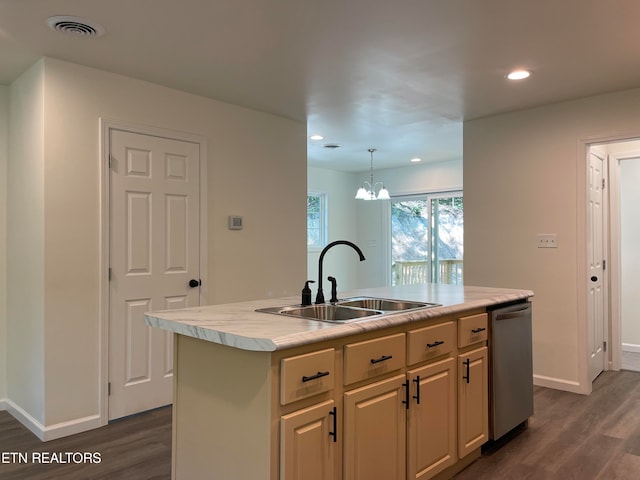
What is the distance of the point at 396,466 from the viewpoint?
6.81 ft

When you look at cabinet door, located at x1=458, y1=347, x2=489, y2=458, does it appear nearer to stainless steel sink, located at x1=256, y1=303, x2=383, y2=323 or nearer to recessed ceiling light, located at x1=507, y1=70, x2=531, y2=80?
stainless steel sink, located at x1=256, y1=303, x2=383, y2=323

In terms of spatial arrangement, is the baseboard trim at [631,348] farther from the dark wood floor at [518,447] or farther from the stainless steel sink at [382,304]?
the stainless steel sink at [382,304]

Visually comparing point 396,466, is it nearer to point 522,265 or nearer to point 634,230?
point 522,265

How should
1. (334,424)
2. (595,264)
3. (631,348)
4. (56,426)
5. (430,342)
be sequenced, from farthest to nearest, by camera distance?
(631,348) < (595,264) < (56,426) < (430,342) < (334,424)

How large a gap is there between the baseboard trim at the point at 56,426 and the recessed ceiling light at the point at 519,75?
3.57 metres

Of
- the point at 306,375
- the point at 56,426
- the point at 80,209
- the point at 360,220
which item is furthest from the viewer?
the point at 360,220

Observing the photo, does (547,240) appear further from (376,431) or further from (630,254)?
(376,431)

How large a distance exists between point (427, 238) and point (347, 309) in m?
5.17

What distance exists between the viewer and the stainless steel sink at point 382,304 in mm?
2490

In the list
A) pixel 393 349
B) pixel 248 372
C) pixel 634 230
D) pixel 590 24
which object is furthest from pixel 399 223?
pixel 248 372

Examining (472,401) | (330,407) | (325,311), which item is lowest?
(472,401)

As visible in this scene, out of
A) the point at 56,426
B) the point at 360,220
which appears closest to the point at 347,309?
the point at 56,426

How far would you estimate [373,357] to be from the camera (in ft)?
6.48

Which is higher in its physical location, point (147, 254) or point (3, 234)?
point (3, 234)
